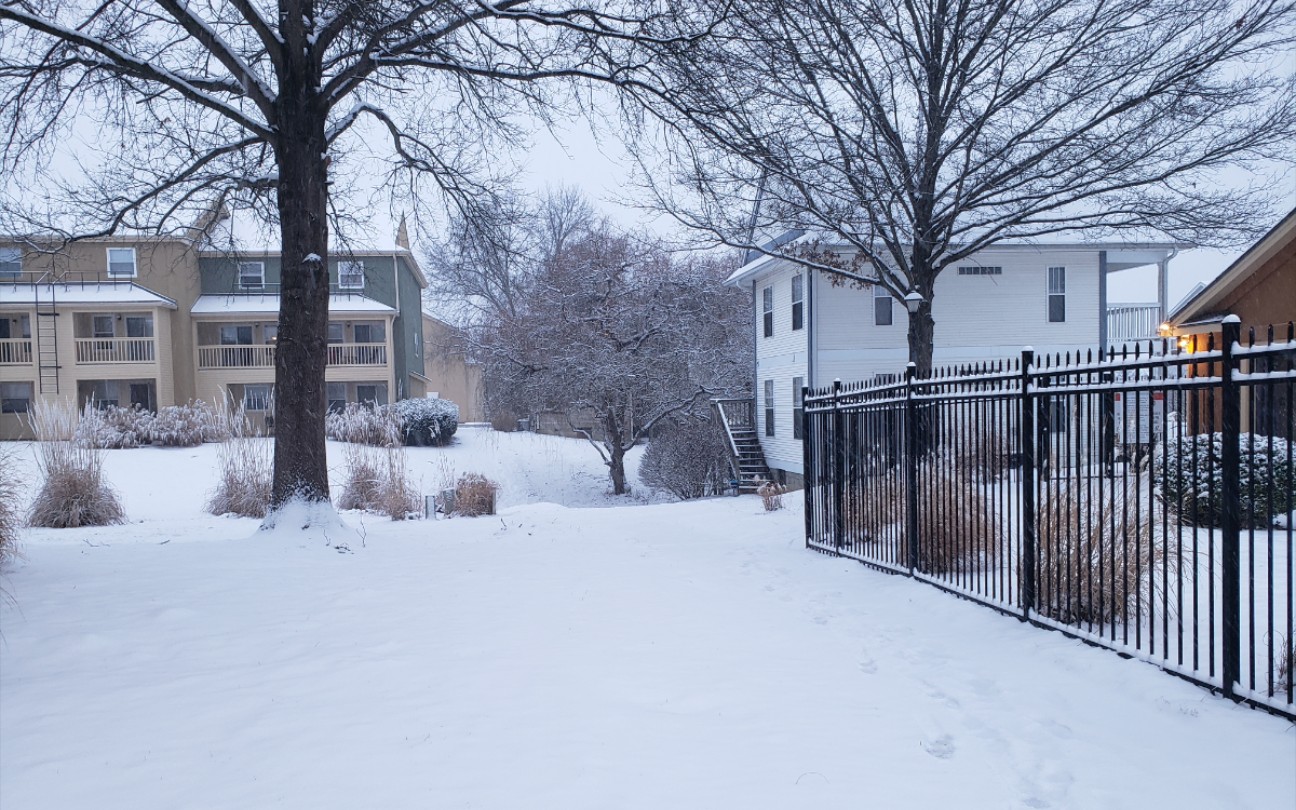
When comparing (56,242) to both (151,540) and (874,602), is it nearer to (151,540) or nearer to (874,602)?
(151,540)

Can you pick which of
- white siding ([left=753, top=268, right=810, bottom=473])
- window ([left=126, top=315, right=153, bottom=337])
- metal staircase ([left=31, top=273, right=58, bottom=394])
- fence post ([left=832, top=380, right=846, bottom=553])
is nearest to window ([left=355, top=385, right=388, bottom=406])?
window ([left=126, top=315, right=153, bottom=337])

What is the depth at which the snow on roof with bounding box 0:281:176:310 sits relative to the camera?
29531mm

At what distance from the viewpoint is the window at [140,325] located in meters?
31.4

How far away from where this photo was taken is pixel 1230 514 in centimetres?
405

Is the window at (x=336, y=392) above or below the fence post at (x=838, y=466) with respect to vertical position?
above

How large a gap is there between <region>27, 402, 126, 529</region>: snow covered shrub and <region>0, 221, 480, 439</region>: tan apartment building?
16.1 meters

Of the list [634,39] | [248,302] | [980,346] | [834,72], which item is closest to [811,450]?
[634,39]

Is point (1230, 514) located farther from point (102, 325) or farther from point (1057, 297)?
point (102, 325)

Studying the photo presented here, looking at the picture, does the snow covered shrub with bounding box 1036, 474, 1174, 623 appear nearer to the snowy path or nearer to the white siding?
the snowy path

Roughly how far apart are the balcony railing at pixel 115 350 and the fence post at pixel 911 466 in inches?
1186

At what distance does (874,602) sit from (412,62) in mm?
8089

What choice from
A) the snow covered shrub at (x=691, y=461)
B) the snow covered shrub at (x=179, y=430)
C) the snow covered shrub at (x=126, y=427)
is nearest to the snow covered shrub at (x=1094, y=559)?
the snow covered shrub at (x=691, y=461)

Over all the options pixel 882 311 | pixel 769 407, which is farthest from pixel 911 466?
pixel 769 407

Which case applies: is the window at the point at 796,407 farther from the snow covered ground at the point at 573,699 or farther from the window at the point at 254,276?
the window at the point at 254,276
